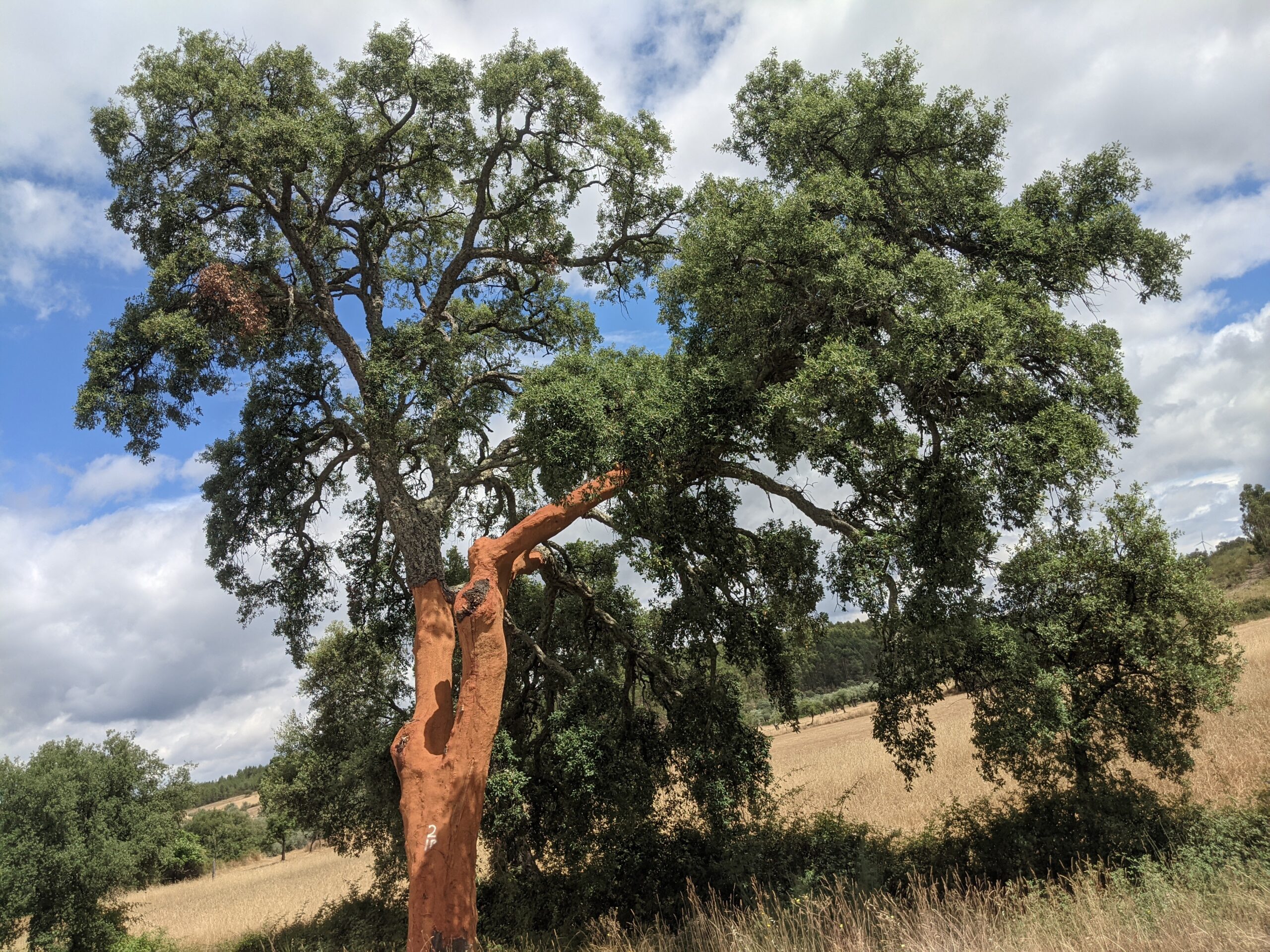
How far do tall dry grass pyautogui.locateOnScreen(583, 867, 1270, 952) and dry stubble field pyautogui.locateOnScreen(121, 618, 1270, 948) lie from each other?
4546mm

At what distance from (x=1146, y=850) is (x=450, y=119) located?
17.3 metres

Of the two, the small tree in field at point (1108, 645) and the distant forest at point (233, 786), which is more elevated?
the small tree in field at point (1108, 645)

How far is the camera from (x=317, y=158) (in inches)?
518

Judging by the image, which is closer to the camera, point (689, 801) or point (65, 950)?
point (689, 801)

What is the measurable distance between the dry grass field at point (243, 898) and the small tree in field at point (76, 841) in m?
1.06

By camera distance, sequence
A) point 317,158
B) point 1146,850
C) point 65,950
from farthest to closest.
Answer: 1. point 65,950
2. point 317,158
3. point 1146,850

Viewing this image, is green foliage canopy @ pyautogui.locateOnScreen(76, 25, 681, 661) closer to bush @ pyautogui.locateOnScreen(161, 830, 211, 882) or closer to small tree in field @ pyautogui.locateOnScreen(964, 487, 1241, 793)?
small tree in field @ pyautogui.locateOnScreen(964, 487, 1241, 793)

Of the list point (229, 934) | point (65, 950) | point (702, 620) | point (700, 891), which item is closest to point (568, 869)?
point (700, 891)

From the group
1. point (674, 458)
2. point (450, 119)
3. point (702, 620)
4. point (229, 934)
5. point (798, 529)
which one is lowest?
point (229, 934)

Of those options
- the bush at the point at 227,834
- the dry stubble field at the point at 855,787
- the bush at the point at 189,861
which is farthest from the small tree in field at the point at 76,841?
the bush at the point at 227,834

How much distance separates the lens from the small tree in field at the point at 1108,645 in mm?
9156

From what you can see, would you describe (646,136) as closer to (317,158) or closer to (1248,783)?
(317,158)

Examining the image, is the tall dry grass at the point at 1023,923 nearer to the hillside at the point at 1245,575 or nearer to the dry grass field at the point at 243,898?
the dry grass field at the point at 243,898

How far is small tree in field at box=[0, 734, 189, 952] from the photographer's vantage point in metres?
16.2
